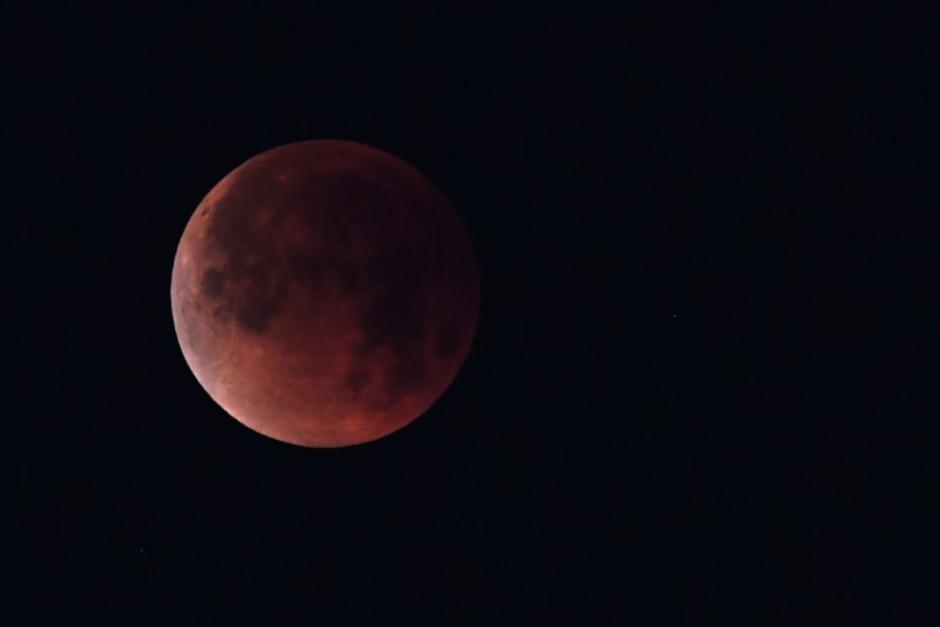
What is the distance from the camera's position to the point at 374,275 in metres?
6.80

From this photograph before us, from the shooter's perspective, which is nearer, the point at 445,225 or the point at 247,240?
the point at 247,240

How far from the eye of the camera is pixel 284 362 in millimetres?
6859

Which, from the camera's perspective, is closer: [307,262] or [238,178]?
[307,262]

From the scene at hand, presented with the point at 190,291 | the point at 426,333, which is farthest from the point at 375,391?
the point at 190,291

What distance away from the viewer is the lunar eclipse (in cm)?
676

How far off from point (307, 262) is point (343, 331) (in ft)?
1.59

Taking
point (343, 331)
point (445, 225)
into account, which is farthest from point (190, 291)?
point (445, 225)

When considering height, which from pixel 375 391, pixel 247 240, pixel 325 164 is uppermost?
pixel 325 164

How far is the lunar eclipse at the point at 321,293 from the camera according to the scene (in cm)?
676

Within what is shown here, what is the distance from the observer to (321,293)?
6.71m

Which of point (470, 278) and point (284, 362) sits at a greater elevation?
point (470, 278)

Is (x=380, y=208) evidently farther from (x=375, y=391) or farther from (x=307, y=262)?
(x=375, y=391)

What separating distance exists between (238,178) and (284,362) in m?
1.34

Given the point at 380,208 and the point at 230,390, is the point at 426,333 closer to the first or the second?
the point at 380,208
